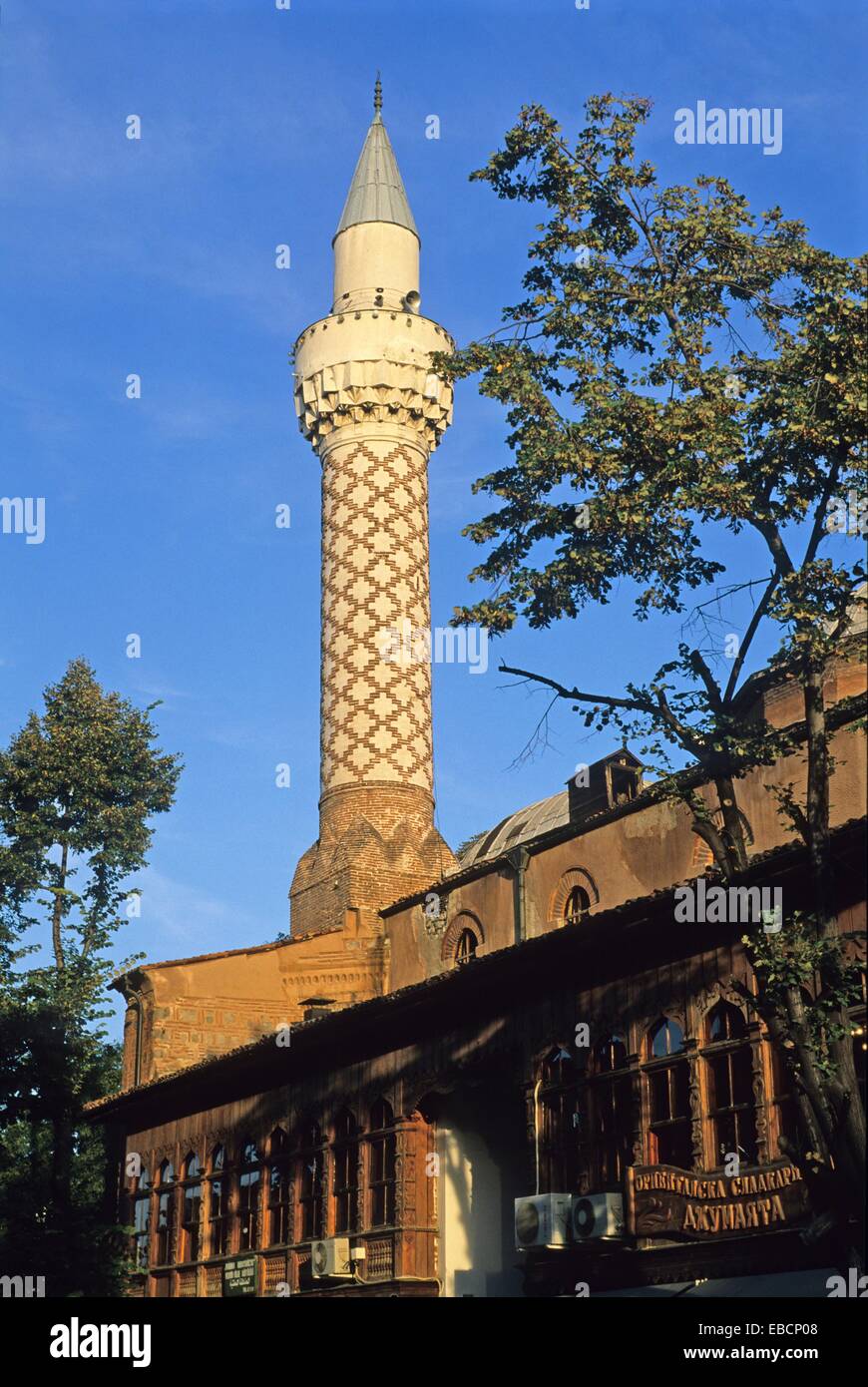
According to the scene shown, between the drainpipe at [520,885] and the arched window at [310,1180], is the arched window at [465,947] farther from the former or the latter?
the arched window at [310,1180]

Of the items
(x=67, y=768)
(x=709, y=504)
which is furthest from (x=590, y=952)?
(x=67, y=768)

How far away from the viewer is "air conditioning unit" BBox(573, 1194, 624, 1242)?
20.0 metres

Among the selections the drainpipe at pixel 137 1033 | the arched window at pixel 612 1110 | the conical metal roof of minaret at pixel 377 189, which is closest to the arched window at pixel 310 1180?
the arched window at pixel 612 1110

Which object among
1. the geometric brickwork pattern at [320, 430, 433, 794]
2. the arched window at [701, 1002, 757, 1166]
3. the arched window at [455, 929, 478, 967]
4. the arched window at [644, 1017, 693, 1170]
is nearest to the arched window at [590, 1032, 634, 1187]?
the arched window at [644, 1017, 693, 1170]

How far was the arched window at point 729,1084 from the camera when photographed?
19109mm

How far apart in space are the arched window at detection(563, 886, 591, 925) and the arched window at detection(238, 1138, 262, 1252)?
656cm

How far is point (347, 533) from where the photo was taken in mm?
36438

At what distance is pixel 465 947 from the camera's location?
101 feet

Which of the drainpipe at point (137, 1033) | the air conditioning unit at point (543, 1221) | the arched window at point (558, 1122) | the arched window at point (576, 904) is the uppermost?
the arched window at point (576, 904)

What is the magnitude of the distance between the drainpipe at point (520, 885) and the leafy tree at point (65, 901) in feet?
34.0

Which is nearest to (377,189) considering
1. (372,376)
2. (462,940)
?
(372,376)

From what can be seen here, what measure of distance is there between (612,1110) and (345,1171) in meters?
6.28

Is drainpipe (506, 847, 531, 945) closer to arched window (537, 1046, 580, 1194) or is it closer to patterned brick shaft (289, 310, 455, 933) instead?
patterned brick shaft (289, 310, 455, 933)

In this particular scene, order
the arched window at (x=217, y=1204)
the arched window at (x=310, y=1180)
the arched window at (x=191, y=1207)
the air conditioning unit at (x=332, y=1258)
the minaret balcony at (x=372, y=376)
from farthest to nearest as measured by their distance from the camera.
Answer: the minaret balcony at (x=372, y=376)
the arched window at (x=191, y=1207)
the arched window at (x=217, y=1204)
the arched window at (x=310, y=1180)
the air conditioning unit at (x=332, y=1258)
